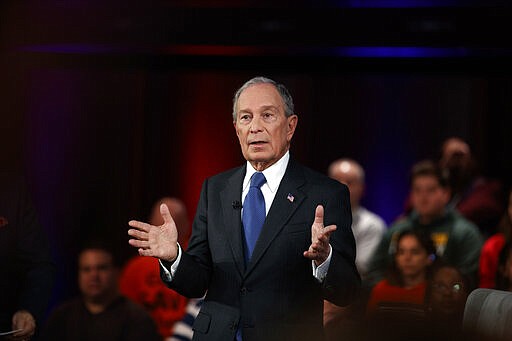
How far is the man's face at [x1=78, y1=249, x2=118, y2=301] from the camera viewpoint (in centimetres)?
479

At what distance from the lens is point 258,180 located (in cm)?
283

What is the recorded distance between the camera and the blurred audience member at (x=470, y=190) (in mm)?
5566

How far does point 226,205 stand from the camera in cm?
282

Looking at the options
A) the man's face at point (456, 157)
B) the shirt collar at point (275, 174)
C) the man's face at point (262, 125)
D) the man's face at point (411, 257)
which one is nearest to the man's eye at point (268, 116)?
the man's face at point (262, 125)

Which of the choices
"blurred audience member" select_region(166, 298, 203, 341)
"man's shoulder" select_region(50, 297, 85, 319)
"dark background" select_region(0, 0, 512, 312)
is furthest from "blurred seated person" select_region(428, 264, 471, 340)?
"man's shoulder" select_region(50, 297, 85, 319)

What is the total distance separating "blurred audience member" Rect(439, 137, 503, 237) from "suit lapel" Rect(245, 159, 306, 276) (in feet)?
9.55

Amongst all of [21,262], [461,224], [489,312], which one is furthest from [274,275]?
[461,224]

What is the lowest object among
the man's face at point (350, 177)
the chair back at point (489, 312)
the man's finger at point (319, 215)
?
the chair back at point (489, 312)

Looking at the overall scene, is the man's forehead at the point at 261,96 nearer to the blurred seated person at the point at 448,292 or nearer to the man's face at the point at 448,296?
the blurred seated person at the point at 448,292

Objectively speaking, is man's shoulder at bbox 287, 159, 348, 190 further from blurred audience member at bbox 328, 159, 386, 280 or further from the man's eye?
blurred audience member at bbox 328, 159, 386, 280

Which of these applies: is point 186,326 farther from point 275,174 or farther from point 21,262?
point 275,174

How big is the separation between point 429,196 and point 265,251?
2.71 m

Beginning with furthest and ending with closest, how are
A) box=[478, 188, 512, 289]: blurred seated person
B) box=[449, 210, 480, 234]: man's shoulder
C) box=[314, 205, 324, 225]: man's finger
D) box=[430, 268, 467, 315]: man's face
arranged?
box=[449, 210, 480, 234]: man's shoulder < box=[478, 188, 512, 289]: blurred seated person < box=[430, 268, 467, 315]: man's face < box=[314, 205, 324, 225]: man's finger

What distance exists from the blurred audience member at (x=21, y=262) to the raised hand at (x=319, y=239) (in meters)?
1.36
